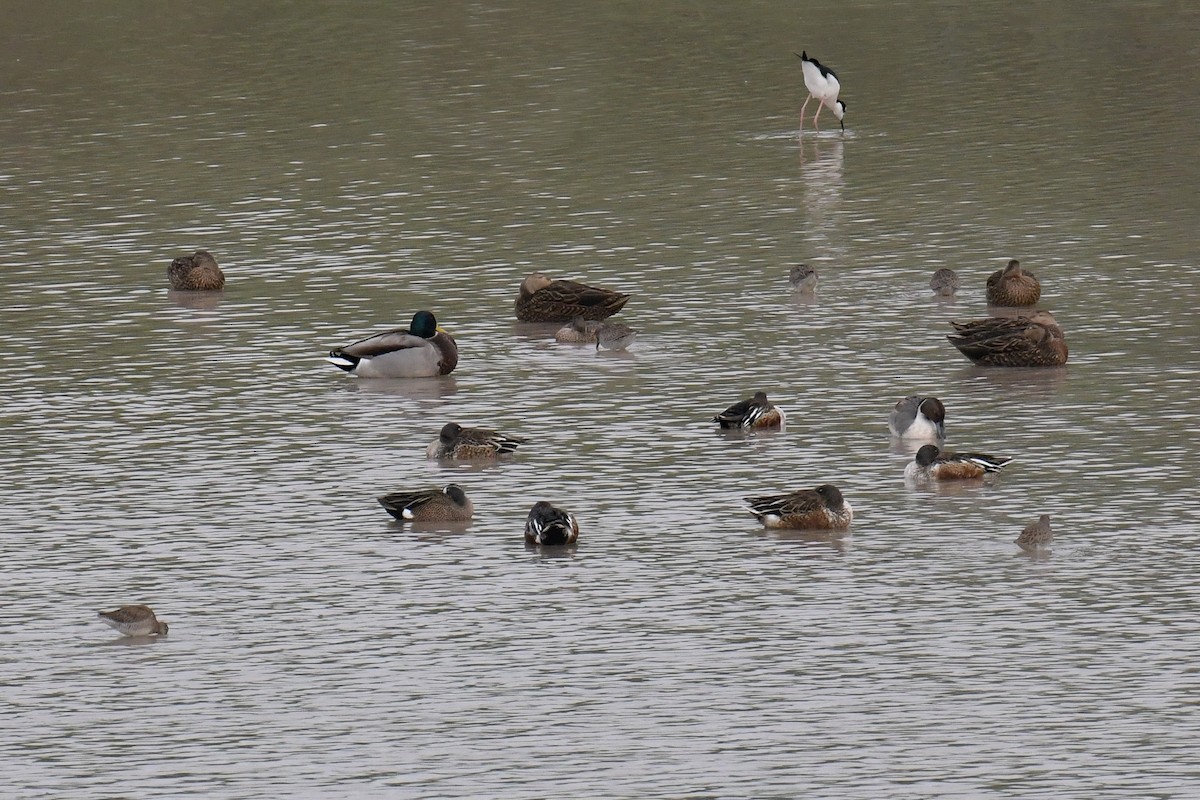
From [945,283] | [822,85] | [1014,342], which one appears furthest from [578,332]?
[822,85]

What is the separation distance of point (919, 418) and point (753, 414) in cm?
156

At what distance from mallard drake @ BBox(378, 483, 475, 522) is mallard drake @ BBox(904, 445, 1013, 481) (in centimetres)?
372

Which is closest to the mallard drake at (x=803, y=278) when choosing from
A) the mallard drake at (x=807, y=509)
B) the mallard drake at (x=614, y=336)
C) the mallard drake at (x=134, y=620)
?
the mallard drake at (x=614, y=336)

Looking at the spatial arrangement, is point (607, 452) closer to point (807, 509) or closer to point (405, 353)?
point (807, 509)

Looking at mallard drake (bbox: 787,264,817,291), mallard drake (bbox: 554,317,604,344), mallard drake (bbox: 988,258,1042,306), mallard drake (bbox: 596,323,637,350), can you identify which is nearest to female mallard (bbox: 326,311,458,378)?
mallard drake (bbox: 596,323,637,350)

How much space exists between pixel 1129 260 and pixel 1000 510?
11.2 metres

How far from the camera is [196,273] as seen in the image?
92.7 feet

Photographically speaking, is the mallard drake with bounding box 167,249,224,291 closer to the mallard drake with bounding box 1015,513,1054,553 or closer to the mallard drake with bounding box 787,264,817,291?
the mallard drake with bounding box 787,264,817,291

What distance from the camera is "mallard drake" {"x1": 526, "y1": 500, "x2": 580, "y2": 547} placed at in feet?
54.9

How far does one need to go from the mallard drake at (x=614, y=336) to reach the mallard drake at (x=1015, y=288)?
4.52m

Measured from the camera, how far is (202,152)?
4022 centimetres

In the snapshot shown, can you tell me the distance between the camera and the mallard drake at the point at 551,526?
16.7 meters

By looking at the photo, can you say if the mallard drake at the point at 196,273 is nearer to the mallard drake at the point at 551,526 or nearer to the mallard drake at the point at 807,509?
the mallard drake at the point at 551,526

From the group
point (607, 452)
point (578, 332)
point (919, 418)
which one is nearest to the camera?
point (919, 418)
